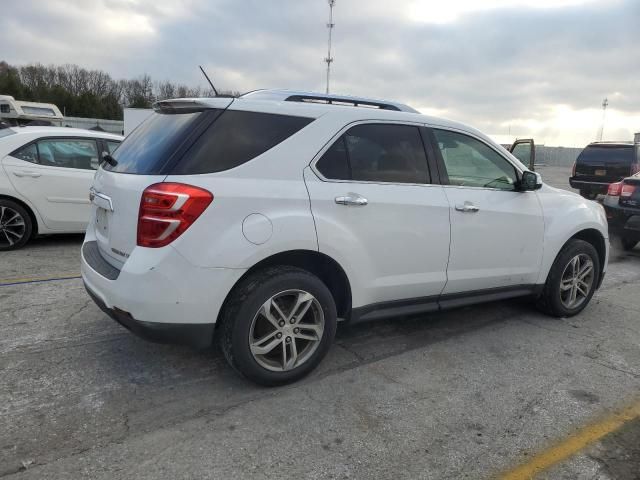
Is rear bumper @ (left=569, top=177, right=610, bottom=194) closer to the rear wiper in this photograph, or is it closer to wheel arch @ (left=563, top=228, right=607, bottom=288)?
wheel arch @ (left=563, top=228, right=607, bottom=288)

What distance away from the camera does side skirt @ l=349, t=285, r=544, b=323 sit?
3.54m

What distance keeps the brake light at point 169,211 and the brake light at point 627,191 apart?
7259 millimetres

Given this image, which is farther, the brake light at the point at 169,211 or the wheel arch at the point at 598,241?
the wheel arch at the point at 598,241

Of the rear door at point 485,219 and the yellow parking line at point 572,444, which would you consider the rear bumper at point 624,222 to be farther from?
the yellow parking line at point 572,444

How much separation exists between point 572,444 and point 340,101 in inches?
102

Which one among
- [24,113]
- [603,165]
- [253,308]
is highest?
[24,113]

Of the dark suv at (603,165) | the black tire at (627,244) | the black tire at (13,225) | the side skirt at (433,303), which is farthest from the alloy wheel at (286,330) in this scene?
the dark suv at (603,165)

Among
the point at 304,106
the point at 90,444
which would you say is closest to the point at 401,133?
the point at 304,106

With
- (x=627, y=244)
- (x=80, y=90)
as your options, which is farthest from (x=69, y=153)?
(x=80, y=90)

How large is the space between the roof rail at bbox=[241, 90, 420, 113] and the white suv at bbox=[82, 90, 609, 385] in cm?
1

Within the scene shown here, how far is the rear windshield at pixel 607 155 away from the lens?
14445mm

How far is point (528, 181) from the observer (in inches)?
167

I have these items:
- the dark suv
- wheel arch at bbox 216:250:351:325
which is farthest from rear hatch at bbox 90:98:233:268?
the dark suv

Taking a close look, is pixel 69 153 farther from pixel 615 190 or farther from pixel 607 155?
pixel 607 155
